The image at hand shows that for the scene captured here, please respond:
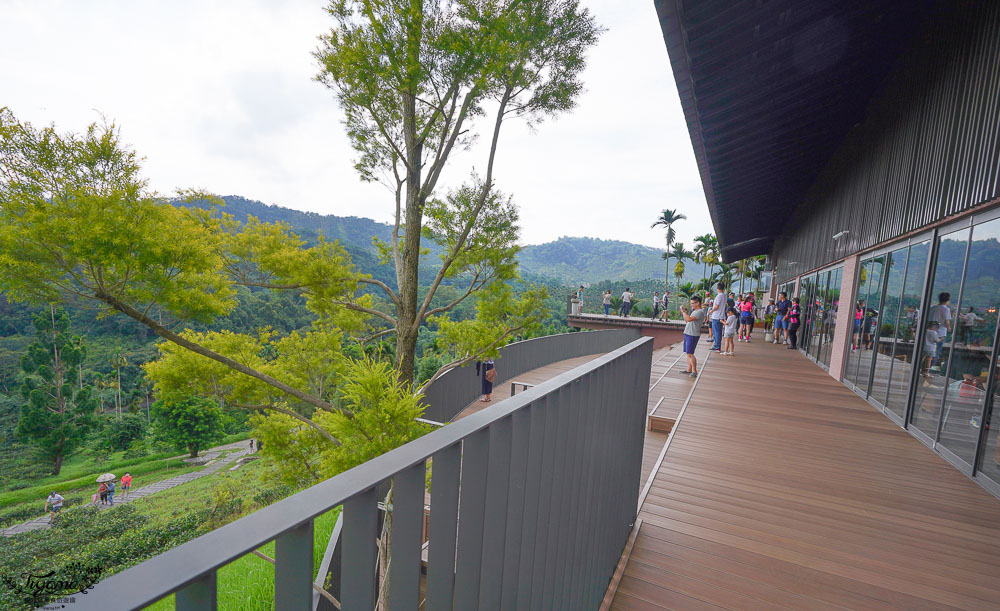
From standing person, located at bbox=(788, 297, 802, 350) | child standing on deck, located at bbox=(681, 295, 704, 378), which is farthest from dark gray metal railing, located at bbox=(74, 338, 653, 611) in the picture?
standing person, located at bbox=(788, 297, 802, 350)

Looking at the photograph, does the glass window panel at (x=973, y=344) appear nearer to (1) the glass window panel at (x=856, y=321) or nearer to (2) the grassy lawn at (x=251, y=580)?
(1) the glass window panel at (x=856, y=321)

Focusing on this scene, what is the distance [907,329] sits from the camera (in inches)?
221

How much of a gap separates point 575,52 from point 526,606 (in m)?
13.0

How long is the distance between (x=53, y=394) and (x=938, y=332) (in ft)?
188

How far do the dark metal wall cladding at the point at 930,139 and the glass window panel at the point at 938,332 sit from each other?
16.9 inches

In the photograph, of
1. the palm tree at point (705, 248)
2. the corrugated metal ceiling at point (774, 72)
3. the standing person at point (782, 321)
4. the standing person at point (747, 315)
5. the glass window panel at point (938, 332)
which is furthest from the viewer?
the palm tree at point (705, 248)

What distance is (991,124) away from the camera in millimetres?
4043

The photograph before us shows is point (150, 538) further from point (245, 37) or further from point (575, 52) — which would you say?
point (575, 52)

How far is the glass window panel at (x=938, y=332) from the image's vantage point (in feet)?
14.7

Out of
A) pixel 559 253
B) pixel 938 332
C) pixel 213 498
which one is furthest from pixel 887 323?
pixel 559 253

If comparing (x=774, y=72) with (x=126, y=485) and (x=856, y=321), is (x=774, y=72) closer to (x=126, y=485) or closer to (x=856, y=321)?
(x=856, y=321)

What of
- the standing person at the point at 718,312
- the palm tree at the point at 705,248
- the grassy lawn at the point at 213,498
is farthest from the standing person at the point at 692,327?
the palm tree at the point at 705,248

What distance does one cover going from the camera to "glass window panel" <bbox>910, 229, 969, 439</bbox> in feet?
14.7

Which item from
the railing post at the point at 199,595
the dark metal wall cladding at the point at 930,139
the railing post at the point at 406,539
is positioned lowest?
the railing post at the point at 406,539
